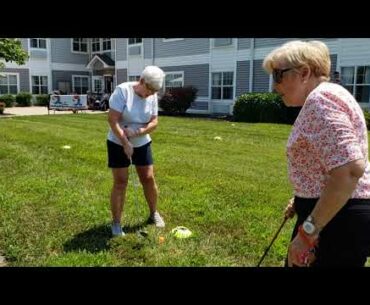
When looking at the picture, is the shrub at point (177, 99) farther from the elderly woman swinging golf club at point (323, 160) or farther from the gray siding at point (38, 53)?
the elderly woman swinging golf club at point (323, 160)

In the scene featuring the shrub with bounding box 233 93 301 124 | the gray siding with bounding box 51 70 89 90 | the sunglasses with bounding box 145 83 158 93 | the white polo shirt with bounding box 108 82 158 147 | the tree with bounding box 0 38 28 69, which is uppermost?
the tree with bounding box 0 38 28 69

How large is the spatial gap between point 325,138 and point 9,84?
39.8 metres

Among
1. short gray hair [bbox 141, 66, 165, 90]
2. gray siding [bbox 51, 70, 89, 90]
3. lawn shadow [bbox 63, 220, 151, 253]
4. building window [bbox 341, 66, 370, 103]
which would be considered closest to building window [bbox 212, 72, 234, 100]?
building window [bbox 341, 66, 370, 103]

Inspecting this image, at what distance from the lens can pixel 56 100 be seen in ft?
96.3

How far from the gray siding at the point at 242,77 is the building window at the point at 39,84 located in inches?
833

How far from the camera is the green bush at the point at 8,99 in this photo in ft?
116

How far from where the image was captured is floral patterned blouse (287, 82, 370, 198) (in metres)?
2.02

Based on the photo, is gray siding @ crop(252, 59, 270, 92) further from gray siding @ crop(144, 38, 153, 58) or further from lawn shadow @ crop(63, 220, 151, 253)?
Answer: lawn shadow @ crop(63, 220, 151, 253)

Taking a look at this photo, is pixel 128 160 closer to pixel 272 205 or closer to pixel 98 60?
pixel 272 205

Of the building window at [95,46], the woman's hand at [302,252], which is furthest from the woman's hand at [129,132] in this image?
the building window at [95,46]

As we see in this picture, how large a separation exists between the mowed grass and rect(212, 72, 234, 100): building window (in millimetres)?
14794

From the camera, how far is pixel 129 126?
15.4 ft
